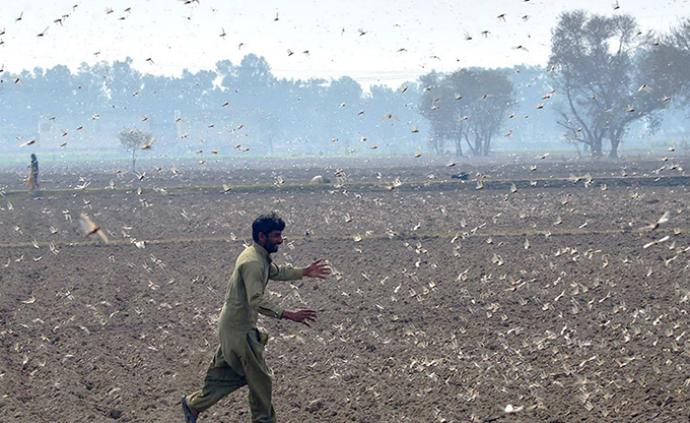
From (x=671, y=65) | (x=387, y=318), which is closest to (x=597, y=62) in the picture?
(x=671, y=65)

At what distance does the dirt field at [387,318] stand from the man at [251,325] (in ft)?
4.95

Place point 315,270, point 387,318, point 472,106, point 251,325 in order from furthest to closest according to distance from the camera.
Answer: point 472,106 → point 387,318 → point 315,270 → point 251,325

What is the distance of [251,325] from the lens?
30.0ft

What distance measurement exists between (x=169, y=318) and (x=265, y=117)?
181685 millimetres

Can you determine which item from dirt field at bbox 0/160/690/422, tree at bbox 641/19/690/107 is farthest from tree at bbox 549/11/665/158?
dirt field at bbox 0/160/690/422

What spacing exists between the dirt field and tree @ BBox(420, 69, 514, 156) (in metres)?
87.3

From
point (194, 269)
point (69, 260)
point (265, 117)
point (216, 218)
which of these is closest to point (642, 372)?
point (194, 269)

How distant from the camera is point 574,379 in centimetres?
1137

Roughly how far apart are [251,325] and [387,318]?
262 inches

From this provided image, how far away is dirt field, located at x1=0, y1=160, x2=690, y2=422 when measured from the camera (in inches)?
436

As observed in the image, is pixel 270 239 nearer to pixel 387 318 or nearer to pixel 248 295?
pixel 248 295

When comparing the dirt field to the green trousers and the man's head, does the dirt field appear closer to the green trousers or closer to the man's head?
the green trousers

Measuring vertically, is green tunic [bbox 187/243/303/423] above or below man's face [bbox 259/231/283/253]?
below

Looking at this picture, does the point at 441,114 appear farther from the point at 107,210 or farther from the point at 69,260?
the point at 69,260
